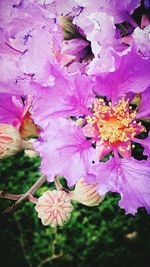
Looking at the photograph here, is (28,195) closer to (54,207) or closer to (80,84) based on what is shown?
(54,207)

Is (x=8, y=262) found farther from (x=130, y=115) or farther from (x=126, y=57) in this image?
(x=126, y=57)

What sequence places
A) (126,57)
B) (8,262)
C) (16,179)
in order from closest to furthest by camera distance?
(126,57) → (8,262) → (16,179)

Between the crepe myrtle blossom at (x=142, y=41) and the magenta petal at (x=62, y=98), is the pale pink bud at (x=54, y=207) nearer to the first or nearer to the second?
the magenta petal at (x=62, y=98)

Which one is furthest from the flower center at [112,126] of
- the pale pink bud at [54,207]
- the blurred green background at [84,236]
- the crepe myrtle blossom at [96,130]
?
the blurred green background at [84,236]

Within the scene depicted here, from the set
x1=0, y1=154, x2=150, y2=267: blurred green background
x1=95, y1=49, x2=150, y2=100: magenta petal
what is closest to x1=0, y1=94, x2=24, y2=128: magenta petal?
x1=95, y1=49, x2=150, y2=100: magenta petal

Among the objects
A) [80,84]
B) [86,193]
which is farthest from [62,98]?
[86,193]

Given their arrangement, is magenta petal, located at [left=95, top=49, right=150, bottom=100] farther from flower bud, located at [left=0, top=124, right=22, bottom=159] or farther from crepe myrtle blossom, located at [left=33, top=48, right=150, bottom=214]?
flower bud, located at [left=0, top=124, right=22, bottom=159]

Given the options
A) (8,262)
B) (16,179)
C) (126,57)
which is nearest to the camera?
(126,57)

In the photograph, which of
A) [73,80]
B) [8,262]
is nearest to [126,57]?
[73,80]
